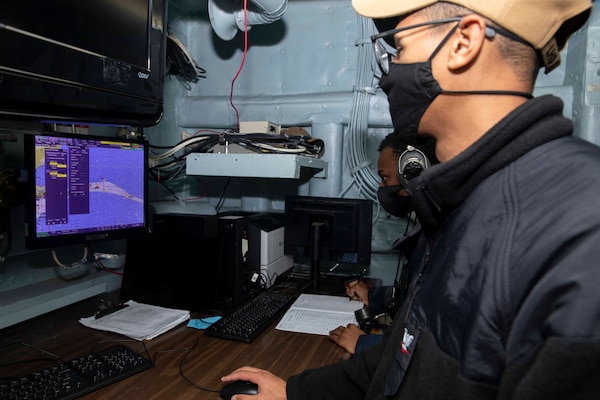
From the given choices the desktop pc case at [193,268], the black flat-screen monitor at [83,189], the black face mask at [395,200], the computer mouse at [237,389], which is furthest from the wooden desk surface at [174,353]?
the black face mask at [395,200]

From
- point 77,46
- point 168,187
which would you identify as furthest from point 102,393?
point 168,187

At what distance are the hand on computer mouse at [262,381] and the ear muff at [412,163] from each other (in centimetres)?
82

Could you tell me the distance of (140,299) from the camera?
148cm

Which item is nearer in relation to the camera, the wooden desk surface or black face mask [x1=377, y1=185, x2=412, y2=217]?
the wooden desk surface

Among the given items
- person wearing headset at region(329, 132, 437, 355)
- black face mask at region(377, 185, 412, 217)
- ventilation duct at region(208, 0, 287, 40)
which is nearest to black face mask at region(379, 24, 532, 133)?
person wearing headset at region(329, 132, 437, 355)

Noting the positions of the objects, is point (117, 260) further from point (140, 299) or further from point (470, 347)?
point (470, 347)

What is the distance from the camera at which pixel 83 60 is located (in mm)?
1196

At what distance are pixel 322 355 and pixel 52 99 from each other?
1201 millimetres

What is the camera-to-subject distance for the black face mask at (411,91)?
2.39ft

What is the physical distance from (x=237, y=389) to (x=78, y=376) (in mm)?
412

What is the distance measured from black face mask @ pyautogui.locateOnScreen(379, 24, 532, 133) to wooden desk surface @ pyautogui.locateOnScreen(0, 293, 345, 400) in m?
0.75

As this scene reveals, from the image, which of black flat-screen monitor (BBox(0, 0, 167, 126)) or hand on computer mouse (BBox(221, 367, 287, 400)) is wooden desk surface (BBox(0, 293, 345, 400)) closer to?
hand on computer mouse (BBox(221, 367, 287, 400))

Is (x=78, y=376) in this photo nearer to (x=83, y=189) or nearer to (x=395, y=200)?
(x=83, y=189)

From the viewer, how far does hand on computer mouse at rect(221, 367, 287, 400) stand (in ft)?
2.89
